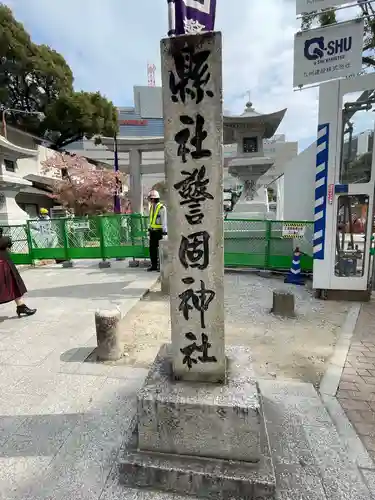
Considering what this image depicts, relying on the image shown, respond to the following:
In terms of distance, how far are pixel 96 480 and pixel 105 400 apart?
2.55ft

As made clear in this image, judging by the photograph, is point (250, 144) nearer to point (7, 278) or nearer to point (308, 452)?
point (7, 278)

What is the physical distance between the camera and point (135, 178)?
57.8 feet

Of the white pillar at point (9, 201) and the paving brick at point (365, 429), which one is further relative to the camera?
the white pillar at point (9, 201)

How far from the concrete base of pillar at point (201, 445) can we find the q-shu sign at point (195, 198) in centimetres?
21

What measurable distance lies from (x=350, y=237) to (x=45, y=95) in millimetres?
23056

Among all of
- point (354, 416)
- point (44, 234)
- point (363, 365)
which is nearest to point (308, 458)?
point (354, 416)

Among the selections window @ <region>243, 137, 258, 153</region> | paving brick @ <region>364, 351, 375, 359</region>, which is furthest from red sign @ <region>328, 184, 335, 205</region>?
window @ <region>243, 137, 258, 153</region>

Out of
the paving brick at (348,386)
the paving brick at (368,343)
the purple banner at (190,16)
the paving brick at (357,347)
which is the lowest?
the paving brick at (348,386)

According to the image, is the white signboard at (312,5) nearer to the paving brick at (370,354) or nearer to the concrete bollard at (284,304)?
the concrete bollard at (284,304)

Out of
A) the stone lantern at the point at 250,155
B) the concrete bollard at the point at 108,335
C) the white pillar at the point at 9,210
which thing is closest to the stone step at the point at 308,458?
the concrete bollard at the point at 108,335

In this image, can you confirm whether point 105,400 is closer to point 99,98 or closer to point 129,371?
point 129,371

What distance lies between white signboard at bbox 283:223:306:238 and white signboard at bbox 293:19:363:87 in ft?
9.43

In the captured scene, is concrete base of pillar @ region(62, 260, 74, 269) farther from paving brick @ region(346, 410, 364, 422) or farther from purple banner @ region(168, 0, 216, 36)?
paving brick @ region(346, 410, 364, 422)

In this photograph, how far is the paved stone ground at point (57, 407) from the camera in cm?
190
